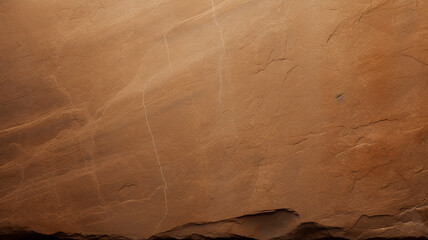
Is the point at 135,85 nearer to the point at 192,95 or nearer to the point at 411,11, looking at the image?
the point at 192,95

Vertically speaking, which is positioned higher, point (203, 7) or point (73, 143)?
point (203, 7)

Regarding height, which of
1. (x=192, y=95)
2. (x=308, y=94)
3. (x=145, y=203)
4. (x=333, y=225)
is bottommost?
(x=333, y=225)

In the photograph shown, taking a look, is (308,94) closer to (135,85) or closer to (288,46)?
(288,46)

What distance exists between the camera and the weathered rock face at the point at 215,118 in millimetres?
1310

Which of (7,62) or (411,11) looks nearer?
(411,11)

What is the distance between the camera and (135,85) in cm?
137

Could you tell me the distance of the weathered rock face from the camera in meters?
1.31

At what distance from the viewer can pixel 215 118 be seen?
1.36m

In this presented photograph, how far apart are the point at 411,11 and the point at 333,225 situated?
78cm

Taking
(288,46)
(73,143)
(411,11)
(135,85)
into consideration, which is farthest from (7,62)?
(411,11)

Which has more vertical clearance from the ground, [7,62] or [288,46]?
[7,62]

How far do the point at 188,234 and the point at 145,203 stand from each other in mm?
197

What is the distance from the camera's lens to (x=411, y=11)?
4.19 feet

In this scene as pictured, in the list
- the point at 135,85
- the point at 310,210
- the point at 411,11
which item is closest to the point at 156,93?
the point at 135,85
